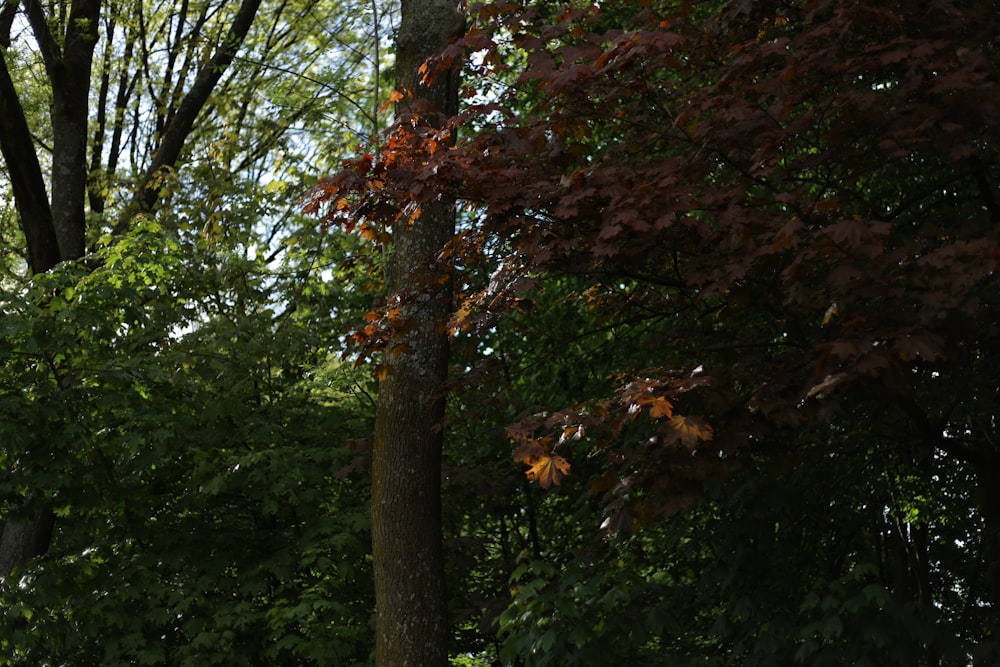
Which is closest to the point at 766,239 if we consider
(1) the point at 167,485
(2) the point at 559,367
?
(2) the point at 559,367

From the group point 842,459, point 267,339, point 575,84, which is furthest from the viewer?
point 267,339

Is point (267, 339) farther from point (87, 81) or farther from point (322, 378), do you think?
point (87, 81)

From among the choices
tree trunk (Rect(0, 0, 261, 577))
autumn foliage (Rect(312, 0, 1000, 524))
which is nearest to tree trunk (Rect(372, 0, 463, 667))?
autumn foliage (Rect(312, 0, 1000, 524))

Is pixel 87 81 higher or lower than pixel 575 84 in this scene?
higher

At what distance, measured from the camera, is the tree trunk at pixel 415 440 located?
5.48m

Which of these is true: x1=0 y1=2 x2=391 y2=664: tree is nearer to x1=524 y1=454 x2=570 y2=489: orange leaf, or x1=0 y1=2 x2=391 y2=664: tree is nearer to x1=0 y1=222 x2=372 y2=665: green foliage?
x1=0 y1=222 x2=372 y2=665: green foliage

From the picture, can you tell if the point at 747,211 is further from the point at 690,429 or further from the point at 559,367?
the point at 559,367

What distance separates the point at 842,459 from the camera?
224 inches

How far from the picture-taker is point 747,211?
4246 mm

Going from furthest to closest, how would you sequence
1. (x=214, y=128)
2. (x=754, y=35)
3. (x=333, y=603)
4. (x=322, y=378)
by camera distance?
(x=214, y=128) → (x=322, y=378) → (x=333, y=603) → (x=754, y=35)

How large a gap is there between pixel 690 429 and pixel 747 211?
1.15 m

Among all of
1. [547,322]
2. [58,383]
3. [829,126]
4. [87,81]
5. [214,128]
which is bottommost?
[58,383]

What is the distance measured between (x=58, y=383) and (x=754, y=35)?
4.75 m

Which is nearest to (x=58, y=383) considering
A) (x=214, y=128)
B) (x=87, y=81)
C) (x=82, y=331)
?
(x=82, y=331)
